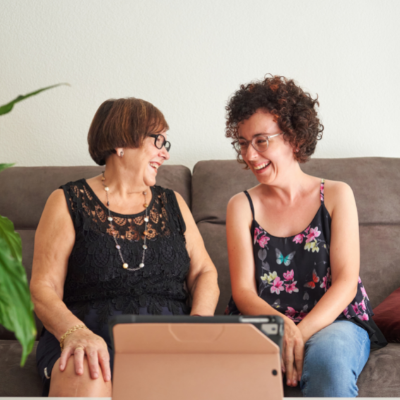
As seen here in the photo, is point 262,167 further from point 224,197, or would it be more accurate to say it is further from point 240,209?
point 224,197

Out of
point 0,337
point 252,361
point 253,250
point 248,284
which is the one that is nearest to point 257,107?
point 253,250

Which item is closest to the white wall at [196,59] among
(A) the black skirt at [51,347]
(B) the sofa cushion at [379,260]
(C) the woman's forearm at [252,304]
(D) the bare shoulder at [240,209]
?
(B) the sofa cushion at [379,260]

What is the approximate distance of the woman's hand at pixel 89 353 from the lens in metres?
1.16

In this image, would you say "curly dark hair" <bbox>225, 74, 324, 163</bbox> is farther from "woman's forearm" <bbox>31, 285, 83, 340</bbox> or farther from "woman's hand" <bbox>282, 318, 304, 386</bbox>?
"woman's forearm" <bbox>31, 285, 83, 340</bbox>

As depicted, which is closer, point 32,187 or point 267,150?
point 267,150

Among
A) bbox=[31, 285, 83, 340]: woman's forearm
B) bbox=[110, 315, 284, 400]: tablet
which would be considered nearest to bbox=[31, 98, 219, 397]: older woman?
bbox=[31, 285, 83, 340]: woman's forearm

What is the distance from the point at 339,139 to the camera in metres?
2.42

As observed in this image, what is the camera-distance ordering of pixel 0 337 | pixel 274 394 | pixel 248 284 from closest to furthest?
pixel 274 394
pixel 248 284
pixel 0 337

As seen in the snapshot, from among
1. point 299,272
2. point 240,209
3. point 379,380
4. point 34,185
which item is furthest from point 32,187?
point 379,380

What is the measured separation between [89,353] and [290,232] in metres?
0.80

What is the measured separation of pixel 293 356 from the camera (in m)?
1.38

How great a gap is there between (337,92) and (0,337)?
1965 mm

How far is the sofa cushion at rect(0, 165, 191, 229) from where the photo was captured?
6.80 feet

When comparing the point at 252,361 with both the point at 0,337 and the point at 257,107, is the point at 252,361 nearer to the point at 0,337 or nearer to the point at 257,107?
the point at 257,107
